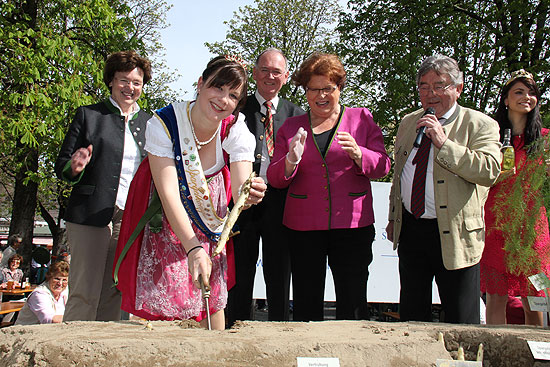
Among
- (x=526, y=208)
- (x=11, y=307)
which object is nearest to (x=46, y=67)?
(x=11, y=307)

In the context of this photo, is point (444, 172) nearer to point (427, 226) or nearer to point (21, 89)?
point (427, 226)

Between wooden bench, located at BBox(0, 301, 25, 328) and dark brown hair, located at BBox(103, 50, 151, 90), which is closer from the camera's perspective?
dark brown hair, located at BBox(103, 50, 151, 90)

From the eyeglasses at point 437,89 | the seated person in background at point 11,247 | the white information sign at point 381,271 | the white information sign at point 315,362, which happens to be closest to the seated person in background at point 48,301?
the white information sign at point 381,271

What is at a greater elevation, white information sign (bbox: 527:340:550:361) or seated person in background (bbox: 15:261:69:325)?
white information sign (bbox: 527:340:550:361)

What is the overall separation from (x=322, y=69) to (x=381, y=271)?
176 inches

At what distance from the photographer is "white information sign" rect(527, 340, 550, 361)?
2.21 meters

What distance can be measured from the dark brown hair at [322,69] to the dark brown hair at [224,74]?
90 cm

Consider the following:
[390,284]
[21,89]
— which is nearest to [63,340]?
[390,284]

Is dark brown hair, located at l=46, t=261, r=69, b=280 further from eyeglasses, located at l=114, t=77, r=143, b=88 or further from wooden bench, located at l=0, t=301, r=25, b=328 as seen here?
eyeglasses, located at l=114, t=77, r=143, b=88

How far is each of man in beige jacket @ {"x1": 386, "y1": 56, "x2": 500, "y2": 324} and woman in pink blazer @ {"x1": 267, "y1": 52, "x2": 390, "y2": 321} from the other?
23 centimetres

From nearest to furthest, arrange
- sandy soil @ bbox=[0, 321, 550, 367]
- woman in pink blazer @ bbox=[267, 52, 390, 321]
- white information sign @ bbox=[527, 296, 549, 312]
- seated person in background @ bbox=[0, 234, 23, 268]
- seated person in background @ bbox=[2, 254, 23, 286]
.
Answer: sandy soil @ bbox=[0, 321, 550, 367], white information sign @ bbox=[527, 296, 549, 312], woman in pink blazer @ bbox=[267, 52, 390, 321], seated person in background @ bbox=[2, 254, 23, 286], seated person in background @ bbox=[0, 234, 23, 268]

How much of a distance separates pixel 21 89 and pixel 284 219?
9734 millimetres

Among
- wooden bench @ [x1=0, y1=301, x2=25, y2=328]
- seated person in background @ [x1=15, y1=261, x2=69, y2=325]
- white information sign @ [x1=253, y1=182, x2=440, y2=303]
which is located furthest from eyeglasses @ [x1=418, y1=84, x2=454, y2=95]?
wooden bench @ [x1=0, y1=301, x2=25, y2=328]

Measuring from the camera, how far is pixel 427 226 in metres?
3.34
